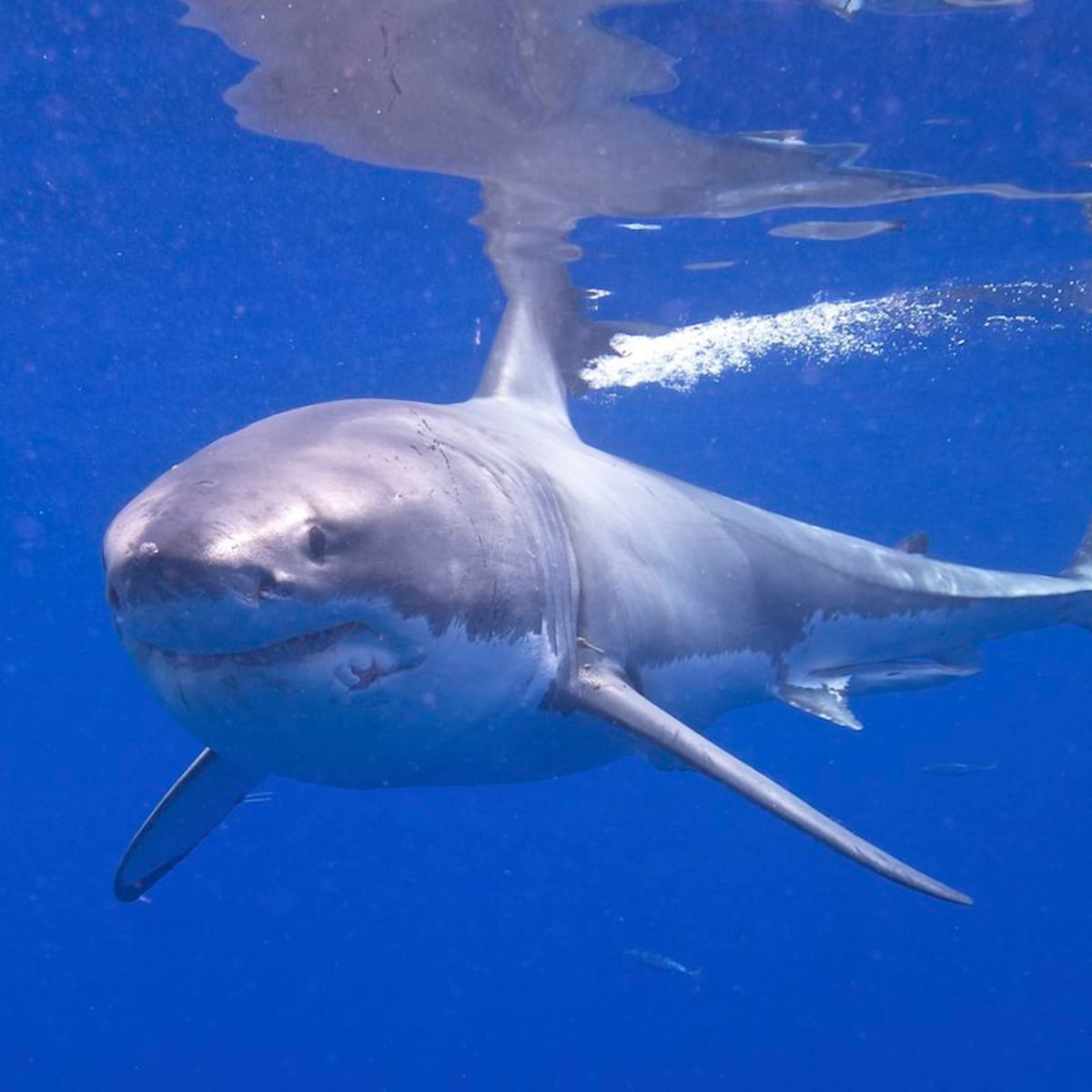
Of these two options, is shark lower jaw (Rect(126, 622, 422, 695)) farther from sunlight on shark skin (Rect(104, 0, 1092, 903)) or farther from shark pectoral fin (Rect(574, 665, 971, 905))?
shark pectoral fin (Rect(574, 665, 971, 905))

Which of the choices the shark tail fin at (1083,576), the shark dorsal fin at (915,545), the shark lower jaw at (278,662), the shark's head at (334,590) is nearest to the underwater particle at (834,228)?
the shark tail fin at (1083,576)

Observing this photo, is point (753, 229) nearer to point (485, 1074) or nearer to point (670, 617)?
point (670, 617)

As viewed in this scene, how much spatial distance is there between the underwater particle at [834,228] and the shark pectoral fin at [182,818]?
10.1 m

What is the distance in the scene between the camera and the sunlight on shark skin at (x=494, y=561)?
2768 millimetres

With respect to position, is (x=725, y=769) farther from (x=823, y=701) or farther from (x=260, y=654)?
(x=823, y=701)

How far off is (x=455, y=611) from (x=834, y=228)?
11.2 meters

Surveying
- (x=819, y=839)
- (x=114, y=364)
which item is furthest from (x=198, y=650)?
(x=114, y=364)

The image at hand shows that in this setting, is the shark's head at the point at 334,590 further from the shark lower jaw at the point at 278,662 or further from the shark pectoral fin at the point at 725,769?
the shark pectoral fin at the point at 725,769

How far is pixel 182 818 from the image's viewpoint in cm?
543

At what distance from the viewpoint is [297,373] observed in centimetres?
1845

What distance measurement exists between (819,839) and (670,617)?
1.93 m

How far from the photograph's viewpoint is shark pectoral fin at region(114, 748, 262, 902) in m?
5.11

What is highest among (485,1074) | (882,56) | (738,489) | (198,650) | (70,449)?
(882,56)

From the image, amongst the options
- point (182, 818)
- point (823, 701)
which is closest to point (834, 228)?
point (823, 701)
